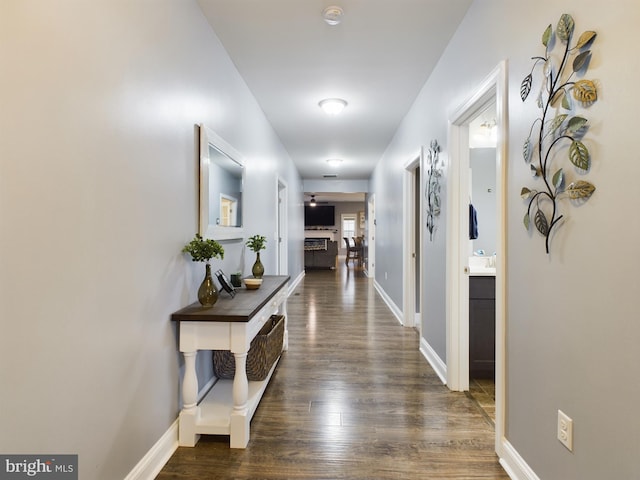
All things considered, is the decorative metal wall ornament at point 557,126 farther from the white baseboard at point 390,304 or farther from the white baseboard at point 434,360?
the white baseboard at point 390,304

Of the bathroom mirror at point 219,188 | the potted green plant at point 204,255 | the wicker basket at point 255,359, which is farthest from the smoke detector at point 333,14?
the wicker basket at point 255,359

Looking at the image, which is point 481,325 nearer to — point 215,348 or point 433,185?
point 433,185

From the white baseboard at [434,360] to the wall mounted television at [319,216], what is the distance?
36.0 ft

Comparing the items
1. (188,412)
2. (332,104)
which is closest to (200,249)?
(188,412)

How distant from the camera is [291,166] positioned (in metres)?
6.59

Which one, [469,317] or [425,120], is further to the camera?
[425,120]

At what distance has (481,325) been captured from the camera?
2.59 metres

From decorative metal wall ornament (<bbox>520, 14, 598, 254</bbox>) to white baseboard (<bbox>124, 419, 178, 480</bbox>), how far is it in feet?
6.50

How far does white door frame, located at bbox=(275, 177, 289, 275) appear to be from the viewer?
5.27m

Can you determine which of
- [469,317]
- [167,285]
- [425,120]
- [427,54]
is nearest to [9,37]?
[167,285]

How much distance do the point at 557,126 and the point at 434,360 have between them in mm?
2160

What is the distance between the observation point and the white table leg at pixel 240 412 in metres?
1.80

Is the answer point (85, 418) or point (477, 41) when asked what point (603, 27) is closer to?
point (477, 41)

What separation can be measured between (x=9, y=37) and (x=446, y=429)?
2.54 metres
